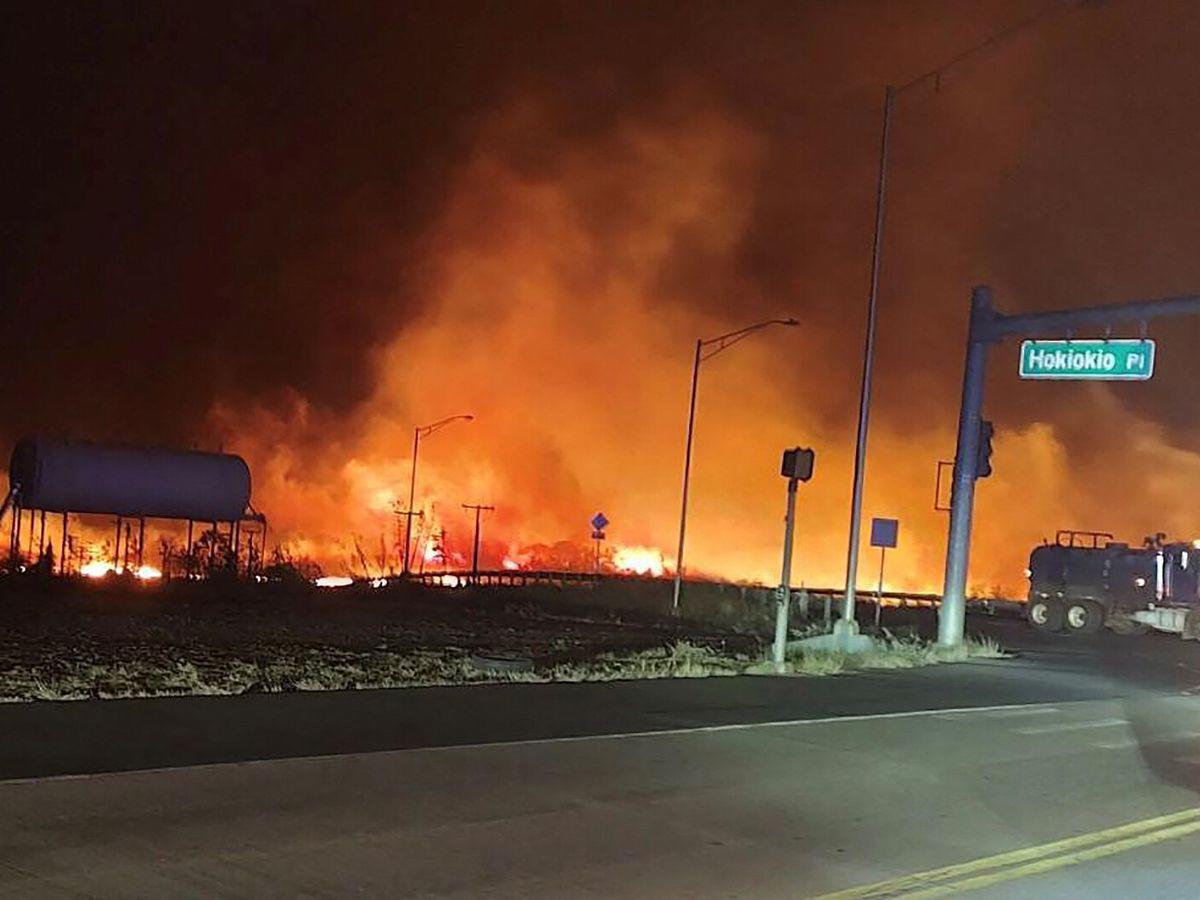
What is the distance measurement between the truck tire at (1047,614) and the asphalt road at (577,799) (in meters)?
24.6

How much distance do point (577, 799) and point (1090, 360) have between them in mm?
17113

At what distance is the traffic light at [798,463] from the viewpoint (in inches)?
836

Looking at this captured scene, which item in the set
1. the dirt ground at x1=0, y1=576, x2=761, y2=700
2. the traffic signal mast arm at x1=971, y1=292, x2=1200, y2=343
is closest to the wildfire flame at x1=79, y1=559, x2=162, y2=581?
the dirt ground at x1=0, y1=576, x2=761, y2=700

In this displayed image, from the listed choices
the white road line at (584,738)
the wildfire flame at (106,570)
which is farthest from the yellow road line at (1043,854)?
the wildfire flame at (106,570)

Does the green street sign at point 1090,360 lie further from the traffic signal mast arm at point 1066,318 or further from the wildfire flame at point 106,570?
the wildfire flame at point 106,570

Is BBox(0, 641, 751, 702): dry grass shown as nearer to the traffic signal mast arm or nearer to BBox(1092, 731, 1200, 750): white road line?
BBox(1092, 731, 1200, 750): white road line

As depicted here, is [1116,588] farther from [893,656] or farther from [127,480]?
[127,480]

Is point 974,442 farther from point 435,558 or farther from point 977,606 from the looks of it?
point 435,558

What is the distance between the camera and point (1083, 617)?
3994 cm

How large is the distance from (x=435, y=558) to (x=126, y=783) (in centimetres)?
5982

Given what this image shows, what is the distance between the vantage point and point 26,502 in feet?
153

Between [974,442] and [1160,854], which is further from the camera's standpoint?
[974,442]

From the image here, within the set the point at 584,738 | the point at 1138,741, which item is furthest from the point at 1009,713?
the point at 584,738

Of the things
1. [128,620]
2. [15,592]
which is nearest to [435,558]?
[15,592]
